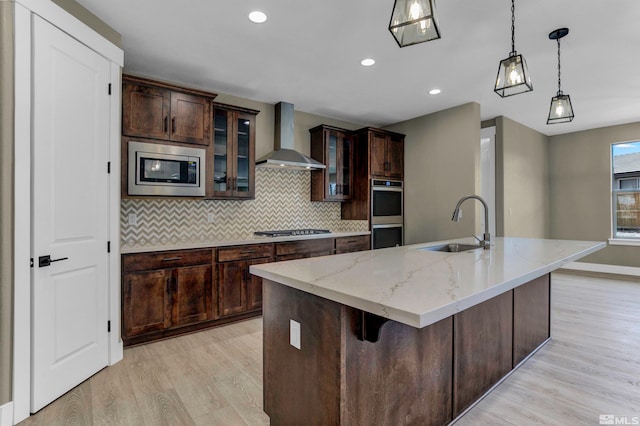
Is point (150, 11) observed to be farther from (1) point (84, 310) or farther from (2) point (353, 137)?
(2) point (353, 137)

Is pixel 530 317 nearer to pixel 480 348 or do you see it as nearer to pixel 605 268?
pixel 480 348

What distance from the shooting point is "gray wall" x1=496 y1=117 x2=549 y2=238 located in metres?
5.28

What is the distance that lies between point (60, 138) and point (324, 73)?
7.92ft

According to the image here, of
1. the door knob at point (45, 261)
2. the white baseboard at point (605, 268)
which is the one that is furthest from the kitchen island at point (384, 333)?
the white baseboard at point (605, 268)

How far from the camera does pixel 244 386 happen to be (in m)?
2.26

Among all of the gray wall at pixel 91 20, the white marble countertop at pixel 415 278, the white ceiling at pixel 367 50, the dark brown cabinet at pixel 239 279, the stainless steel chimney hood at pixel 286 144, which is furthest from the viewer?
the stainless steel chimney hood at pixel 286 144

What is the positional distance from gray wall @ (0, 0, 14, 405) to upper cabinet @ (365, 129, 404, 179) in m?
3.87

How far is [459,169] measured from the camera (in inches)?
179

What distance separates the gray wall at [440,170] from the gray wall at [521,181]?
1.13m

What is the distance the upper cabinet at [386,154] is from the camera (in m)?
4.86

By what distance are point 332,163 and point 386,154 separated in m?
0.89

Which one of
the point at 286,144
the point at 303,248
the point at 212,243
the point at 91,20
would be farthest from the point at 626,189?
the point at 91,20

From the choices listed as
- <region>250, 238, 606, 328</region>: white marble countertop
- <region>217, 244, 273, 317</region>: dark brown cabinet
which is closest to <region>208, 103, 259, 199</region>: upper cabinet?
<region>217, 244, 273, 317</region>: dark brown cabinet

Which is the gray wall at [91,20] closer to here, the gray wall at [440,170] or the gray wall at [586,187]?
the gray wall at [440,170]
